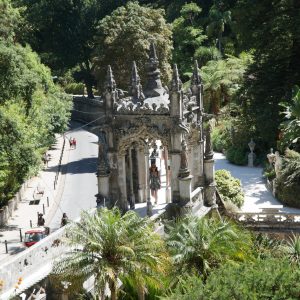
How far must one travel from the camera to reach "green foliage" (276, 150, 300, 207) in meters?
31.5

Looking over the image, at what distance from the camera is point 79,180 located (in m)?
48.5

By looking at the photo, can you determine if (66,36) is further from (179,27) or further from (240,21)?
(240,21)

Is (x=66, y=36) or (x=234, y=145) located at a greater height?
(x=66, y=36)

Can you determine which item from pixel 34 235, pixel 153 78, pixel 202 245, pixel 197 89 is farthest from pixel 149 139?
pixel 34 235

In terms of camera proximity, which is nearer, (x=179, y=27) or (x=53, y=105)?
(x=53, y=105)

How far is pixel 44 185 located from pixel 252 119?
1697 cm

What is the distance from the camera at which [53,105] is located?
54.4 meters

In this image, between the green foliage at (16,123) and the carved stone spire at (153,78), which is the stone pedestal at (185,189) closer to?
the carved stone spire at (153,78)

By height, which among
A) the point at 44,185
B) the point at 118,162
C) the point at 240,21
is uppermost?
the point at 240,21

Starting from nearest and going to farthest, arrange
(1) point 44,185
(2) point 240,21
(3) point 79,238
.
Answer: (3) point 79,238 → (2) point 240,21 → (1) point 44,185

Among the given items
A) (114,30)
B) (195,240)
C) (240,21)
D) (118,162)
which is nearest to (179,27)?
(114,30)

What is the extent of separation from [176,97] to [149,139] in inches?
84.7

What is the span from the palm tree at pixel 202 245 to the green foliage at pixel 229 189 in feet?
35.6

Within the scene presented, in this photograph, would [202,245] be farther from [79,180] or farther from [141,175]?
[79,180]
